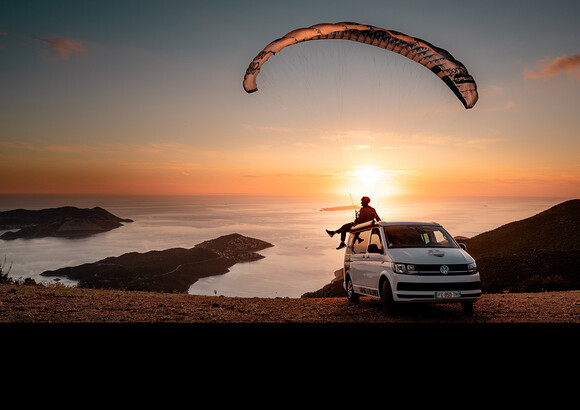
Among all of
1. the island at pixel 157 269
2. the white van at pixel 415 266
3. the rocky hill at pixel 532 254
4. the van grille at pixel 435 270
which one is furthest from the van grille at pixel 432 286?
the island at pixel 157 269

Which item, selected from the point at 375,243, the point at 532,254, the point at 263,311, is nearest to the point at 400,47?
the point at 375,243

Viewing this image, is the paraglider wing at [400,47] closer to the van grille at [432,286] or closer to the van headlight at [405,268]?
the van grille at [432,286]

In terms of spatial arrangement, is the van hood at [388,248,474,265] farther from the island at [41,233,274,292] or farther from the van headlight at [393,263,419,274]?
the island at [41,233,274,292]

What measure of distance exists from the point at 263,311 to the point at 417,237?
15.9 ft

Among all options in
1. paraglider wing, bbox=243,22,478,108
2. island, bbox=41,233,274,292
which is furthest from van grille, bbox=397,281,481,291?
island, bbox=41,233,274,292

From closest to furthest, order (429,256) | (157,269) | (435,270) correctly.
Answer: (435,270), (429,256), (157,269)

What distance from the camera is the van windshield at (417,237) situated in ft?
34.7

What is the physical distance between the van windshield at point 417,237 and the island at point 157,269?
102 metres

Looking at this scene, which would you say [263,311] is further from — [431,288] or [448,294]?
[448,294]

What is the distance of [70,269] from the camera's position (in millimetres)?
150000

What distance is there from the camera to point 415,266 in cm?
949
